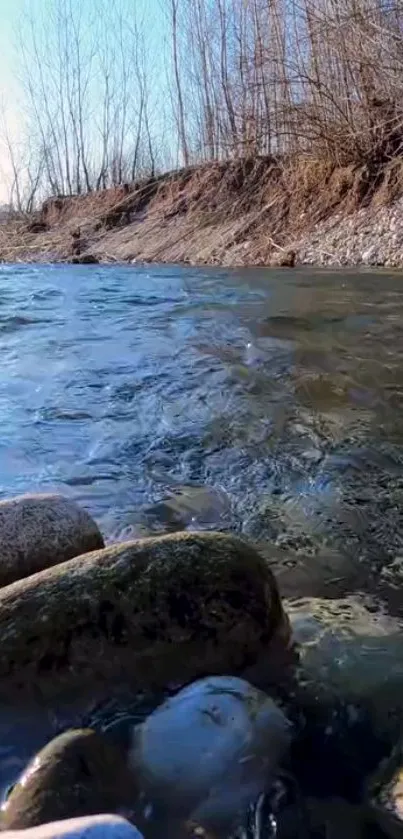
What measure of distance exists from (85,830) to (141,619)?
80 centimetres

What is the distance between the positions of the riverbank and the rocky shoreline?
39.0 ft

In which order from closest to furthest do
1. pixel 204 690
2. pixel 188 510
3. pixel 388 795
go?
pixel 388 795 < pixel 204 690 < pixel 188 510

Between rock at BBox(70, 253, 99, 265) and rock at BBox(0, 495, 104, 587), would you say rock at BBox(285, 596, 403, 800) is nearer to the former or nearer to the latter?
rock at BBox(0, 495, 104, 587)

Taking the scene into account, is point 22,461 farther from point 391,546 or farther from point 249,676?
point 249,676

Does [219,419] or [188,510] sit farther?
[219,419]

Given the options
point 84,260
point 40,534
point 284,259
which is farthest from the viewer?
point 84,260

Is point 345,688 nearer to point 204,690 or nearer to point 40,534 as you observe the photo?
point 204,690

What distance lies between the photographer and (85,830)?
1283 millimetres

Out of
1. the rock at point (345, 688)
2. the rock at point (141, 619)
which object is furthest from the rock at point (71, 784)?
the rock at point (345, 688)

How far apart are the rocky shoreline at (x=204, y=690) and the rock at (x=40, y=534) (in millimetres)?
44

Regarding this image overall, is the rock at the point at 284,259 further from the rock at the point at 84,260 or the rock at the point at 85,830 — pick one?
the rock at the point at 85,830

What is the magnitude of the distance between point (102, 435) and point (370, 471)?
152cm

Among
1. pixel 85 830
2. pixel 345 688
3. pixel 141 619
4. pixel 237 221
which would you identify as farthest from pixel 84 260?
pixel 85 830

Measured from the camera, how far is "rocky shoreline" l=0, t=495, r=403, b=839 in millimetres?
1633
